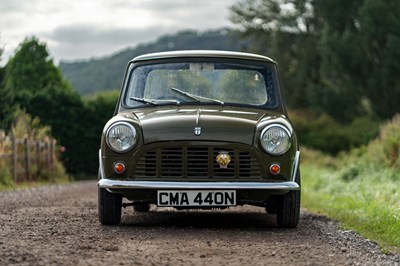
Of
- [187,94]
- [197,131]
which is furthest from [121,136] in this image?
[187,94]

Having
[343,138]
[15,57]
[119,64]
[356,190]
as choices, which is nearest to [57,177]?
[356,190]

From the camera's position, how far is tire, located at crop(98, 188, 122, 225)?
830 centimetres

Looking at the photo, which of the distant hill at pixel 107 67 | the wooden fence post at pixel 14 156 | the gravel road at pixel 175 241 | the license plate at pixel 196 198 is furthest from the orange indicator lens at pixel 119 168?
the distant hill at pixel 107 67

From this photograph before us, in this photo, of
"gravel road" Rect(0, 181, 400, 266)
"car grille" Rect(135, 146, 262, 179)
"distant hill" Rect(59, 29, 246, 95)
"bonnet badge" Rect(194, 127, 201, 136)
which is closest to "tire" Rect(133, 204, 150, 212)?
"gravel road" Rect(0, 181, 400, 266)

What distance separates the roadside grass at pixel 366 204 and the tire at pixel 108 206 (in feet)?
8.03

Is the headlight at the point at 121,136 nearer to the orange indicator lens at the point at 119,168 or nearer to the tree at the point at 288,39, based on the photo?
the orange indicator lens at the point at 119,168

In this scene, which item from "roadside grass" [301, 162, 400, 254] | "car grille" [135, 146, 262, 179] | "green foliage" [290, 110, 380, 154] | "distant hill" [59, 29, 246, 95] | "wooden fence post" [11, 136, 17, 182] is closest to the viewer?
"car grille" [135, 146, 262, 179]

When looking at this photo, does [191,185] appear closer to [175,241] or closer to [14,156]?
[175,241]

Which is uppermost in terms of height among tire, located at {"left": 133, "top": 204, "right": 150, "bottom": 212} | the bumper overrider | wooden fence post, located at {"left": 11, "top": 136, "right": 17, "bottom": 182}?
the bumper overrider

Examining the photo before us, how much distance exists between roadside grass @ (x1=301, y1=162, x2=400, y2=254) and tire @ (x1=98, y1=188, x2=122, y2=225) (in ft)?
8.03

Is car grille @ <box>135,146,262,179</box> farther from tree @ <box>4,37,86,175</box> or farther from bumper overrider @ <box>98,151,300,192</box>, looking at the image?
tree @ <box>4,37,86,175</box>

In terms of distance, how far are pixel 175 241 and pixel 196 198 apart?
0.84 metres

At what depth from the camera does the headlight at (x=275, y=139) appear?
8.07 metres

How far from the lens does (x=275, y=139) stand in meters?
8.12
